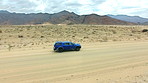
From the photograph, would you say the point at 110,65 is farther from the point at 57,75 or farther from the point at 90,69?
the point at 57,75

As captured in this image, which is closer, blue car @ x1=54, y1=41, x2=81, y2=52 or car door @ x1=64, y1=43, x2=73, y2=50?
blue car @ x1=54, y1=41, x2=81, y2=52

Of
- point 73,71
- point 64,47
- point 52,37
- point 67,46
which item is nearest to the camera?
point 73,71

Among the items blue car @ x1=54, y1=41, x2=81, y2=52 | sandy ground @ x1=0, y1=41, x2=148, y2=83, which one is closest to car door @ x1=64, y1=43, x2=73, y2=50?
blue car @ x1=54, y1=41, x2=81, y2=52

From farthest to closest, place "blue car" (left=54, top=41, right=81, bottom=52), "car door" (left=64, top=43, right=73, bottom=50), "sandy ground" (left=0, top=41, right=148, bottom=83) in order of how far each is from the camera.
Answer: "car door" (left=64, top=43, right=73, bottom=50) < "blue car" (left=54, top=41, right=81, bottom=52) < "sandy ground" (left=0, top=41, right=148, bottom=83)

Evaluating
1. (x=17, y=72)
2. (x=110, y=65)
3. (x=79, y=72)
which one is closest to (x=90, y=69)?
(x=79, y=72)

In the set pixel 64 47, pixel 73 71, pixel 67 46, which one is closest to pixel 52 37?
pixel 67 46

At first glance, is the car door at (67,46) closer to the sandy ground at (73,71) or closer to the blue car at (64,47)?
the blue car at (64,47)

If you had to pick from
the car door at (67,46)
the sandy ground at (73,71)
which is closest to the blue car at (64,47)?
the car door at (67,46)

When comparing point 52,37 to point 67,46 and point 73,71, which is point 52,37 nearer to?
point 67,46

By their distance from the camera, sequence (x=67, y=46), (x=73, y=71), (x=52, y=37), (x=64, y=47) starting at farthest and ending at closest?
(x=52, y=37) < (x=67, y=46) < (x=64, y=47) < (x=73, y=71)

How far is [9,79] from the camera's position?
1164cm

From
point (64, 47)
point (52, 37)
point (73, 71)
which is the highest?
point (52, 37)

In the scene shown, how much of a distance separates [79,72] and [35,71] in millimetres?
3103

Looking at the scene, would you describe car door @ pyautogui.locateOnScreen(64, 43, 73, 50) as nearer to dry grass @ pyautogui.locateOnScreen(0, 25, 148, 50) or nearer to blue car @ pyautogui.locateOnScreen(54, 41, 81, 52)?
blue car @ pyautogui.locateOnScreen(54, 41, 81, 52)
